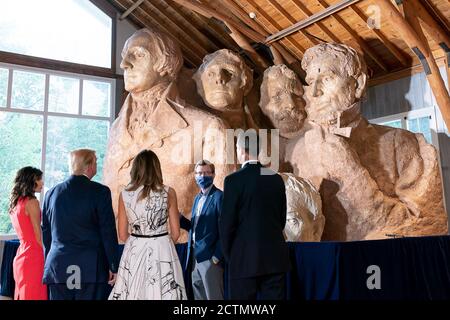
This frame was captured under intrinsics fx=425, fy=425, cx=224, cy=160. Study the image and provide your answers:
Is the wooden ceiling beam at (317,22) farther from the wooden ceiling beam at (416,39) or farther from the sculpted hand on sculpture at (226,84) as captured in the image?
the sculpted hand on sculpture at (226,84)

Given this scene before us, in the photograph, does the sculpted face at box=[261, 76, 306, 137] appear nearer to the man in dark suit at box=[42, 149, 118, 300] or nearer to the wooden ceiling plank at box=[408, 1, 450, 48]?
the wooden ceiling plank at box=[408, 1, 450, 48]

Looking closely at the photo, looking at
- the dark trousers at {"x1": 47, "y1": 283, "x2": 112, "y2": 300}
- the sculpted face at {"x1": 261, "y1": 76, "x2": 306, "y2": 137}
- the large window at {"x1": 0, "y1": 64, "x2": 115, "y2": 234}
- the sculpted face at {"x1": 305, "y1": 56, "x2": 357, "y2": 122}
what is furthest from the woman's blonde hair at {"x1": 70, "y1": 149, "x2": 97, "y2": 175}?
the large window at {"x1": 0, "y1": 64, "x2": 115, "y2": 234}

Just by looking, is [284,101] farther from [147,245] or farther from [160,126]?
[147,245]

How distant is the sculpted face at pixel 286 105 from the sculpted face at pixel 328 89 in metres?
0.49

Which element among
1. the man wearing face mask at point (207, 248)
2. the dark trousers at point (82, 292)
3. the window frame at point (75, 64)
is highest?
the window frame at point (75, 64)

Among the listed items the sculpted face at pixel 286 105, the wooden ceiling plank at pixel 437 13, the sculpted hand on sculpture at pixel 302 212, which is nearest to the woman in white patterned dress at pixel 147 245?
the sculpted hand on sculpture at pixel 302 212

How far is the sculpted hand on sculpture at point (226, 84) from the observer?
219 inches

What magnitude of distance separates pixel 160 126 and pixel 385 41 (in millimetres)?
4776

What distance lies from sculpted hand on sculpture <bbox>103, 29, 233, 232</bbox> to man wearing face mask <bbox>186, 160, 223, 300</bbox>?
6.34 ft

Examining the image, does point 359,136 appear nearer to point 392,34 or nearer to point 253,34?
point 392,34

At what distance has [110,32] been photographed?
954 centimetres

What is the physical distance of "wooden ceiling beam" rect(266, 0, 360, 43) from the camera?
274 inches
